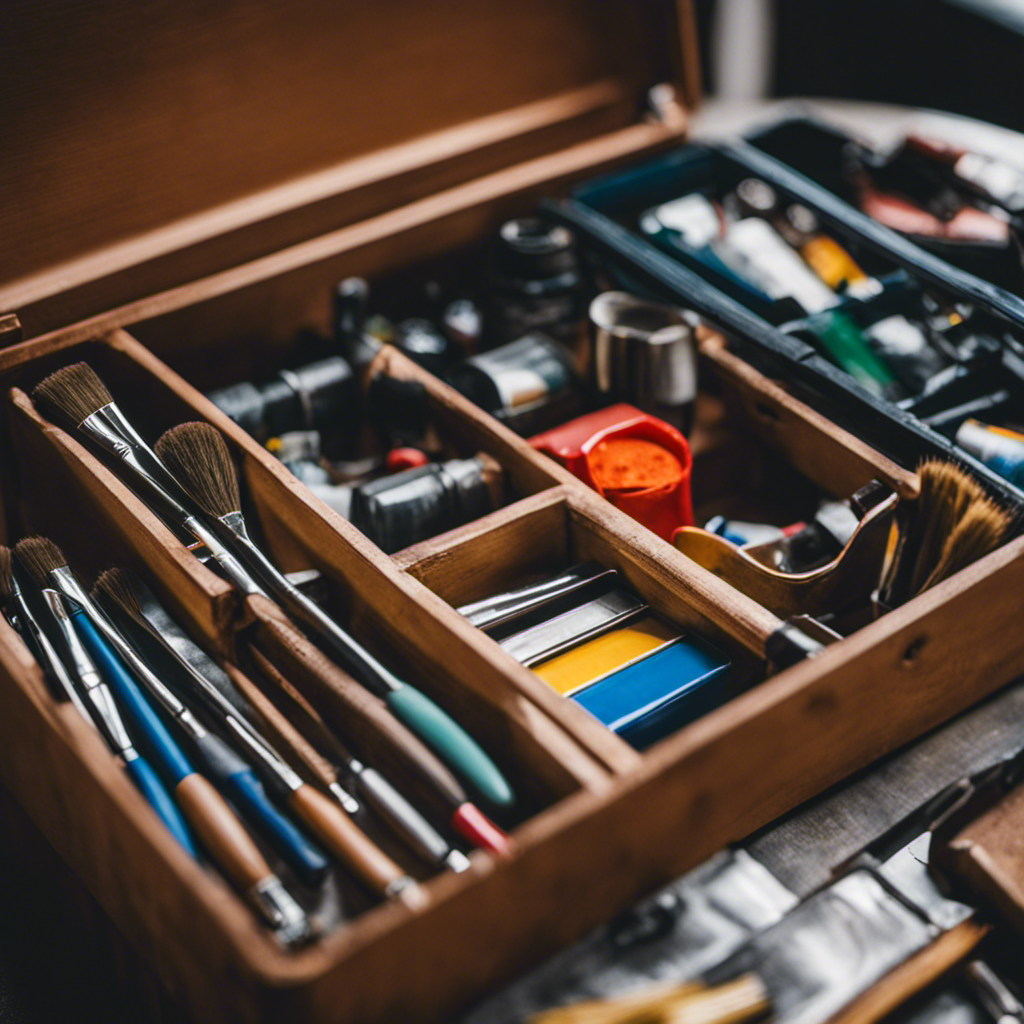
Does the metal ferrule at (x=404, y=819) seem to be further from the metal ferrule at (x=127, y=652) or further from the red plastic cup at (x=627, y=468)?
the red plastic cup at (x=627, y=468)

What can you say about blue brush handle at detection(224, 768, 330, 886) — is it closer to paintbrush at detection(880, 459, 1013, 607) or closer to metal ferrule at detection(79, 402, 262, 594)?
metal ferrule at detection(79, 402, 262, 594)

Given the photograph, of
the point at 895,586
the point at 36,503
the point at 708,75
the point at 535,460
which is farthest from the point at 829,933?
the point at 708,75

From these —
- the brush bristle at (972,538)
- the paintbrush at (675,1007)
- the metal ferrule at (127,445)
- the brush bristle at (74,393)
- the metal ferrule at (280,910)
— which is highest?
the brush bristle at (74,393)

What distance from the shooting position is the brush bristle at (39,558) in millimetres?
918

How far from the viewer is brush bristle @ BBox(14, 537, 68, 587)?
0.92m

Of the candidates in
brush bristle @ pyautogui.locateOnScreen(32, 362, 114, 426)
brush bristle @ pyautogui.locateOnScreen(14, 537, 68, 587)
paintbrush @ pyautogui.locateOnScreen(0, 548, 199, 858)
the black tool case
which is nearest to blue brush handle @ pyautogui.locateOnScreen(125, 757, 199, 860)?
paintbrush @ pyautogui.locateOnScreen(0, 548, 199, 858)

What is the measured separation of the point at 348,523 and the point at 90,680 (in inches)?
9.3

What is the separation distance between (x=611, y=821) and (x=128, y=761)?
36 centimetres

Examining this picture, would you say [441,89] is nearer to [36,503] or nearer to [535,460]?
[535,460]

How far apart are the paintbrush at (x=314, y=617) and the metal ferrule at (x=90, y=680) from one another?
142 millimetres

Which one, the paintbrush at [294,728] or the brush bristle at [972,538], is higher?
the paintbrush at [294,728]

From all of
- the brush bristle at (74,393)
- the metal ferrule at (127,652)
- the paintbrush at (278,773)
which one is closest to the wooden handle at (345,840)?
the paintbrush at (278,773)

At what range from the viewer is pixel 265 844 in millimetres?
752

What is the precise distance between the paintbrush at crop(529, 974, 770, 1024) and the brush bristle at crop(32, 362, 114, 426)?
68 centimetres
